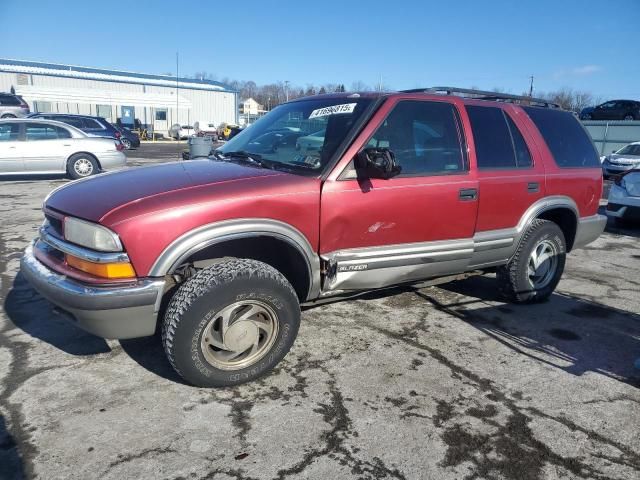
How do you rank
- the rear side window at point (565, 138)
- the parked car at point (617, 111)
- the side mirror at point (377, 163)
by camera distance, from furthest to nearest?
1. the parked car at point (617, 111)
2. the rear side window at point (565, 138)
3. the side mirror at point (377, 163)

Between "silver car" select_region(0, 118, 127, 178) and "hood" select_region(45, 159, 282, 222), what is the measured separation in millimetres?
9188

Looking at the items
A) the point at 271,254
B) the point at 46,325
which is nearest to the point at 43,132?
the point at 46,325

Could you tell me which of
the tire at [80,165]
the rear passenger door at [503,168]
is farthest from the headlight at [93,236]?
the tire at [80,165]

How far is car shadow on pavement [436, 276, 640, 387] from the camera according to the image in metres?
3.50

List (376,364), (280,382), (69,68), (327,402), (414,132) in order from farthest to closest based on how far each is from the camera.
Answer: (69,68) → (414,132) → (376,364) → (280,382) → (327,402)

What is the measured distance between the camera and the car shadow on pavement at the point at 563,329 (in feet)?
11.5

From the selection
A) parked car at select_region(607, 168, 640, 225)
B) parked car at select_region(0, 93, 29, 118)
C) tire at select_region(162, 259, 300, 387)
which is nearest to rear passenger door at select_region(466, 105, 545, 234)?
tire at select_region(162, 259, 300, 387)

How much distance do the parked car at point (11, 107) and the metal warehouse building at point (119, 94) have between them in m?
16.6

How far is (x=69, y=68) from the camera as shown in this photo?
1866 inches

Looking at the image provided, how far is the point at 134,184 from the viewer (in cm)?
299

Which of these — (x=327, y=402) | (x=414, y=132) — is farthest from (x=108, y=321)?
(x=414, y=132)

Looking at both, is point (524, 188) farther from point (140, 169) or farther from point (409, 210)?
point (140, 169)

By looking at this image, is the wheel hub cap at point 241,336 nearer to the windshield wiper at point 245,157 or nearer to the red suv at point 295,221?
the red suv at point 295,221

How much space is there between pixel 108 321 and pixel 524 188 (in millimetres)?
3426
